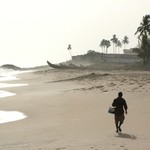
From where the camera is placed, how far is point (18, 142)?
11.8m

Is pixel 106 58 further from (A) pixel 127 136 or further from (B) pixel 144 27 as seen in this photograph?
(A) pixel 127 136

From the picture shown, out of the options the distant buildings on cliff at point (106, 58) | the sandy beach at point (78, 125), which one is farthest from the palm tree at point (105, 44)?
the sandy beach at point (78, 125)

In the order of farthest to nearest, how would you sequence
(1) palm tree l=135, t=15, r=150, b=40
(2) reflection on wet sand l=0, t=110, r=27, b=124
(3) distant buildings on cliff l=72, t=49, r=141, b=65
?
(3) distant buildings on cliff l=72, t=49, r=141, b=65
(1) palm tree l=135, t=15, r=150, b=40
(2) reflection on wet sand l=0, t=110, r=27, b=124

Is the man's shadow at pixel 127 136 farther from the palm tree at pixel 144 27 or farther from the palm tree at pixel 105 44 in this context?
the palm tree at pixel 105 44

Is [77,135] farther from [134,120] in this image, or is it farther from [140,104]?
[140,104]

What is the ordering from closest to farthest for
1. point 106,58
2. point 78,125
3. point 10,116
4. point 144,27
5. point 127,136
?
point 127,136 → point 78,125 → point 10,116 → point 144,27 → point 106,58

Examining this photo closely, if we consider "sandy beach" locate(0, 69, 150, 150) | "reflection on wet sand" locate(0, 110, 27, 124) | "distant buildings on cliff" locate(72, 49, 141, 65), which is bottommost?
"reflection on wet sand" locate(0, 110, 27, 124)

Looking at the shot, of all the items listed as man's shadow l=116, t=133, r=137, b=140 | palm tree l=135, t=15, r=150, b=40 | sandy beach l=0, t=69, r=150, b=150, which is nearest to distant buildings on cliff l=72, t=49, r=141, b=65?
palm tree l=135, t=15, r=150, b=40

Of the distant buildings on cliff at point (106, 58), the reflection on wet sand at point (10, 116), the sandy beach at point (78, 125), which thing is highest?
the distant buildings on cliff at point (106, 58)

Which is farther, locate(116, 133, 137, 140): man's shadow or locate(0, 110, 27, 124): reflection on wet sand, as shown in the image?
locate(0, 110, 27, 124): reflection on wet sand

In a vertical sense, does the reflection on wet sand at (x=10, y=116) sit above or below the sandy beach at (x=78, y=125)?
below

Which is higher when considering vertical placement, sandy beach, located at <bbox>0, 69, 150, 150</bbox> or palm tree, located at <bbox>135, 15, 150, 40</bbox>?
palm tree, located at <bbox>135, 15, 150, 40</bbox>

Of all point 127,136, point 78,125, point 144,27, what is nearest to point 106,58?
point 144,27

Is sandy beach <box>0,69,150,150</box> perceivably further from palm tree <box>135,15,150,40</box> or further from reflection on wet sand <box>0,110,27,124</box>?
palm tree <box>135,15,150,40</box>
